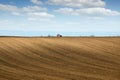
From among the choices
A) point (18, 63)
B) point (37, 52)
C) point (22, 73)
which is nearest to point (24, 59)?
point (18, 63)

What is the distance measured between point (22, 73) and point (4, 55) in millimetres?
8433

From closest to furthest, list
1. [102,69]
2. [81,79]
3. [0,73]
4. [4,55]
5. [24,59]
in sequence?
[81,79], [0,73], [102,69], [24,59], [4,55]

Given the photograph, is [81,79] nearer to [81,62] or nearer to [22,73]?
[22,73]

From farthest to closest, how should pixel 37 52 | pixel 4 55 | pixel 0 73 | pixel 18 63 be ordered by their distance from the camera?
pixel 37 52 < pixel 4 55 < pixel 18 63 < pixel 0 73

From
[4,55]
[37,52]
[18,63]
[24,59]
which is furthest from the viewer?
[37,52]

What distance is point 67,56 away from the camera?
2573 centimetres

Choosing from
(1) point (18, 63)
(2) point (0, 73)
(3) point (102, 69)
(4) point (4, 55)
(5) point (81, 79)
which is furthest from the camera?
(4) point (4, 55)

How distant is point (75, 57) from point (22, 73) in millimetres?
8480

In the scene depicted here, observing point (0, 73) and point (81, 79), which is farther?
point (0, 73)

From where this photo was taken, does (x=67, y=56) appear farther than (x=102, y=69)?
Yes

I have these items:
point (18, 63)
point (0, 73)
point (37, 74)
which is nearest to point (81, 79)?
point (37, 74)

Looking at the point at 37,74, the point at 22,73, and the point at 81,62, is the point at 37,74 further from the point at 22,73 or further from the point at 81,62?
the point at 81,62

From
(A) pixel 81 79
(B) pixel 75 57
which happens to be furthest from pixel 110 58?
(A) pixel 81 79

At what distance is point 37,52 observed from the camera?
28.0 m
